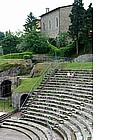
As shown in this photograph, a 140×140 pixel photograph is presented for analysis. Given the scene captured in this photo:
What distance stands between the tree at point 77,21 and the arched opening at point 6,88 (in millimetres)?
9291

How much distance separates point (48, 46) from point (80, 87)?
16.0m

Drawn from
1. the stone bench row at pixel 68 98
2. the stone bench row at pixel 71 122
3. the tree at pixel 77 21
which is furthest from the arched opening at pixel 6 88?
the tree at pixel 77 21

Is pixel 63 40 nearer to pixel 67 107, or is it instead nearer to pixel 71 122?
pixel 67 107

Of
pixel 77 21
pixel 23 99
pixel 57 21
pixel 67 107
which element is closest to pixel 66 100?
pixel 67 107

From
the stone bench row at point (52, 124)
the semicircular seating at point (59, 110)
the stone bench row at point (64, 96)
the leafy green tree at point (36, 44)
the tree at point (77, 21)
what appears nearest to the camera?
the stone bench row at point (52, 124)

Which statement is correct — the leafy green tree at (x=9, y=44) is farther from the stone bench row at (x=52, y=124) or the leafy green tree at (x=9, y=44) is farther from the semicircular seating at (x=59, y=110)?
the stone bench row at (x=52, y=124)

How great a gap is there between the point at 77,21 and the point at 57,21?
841 centimetres

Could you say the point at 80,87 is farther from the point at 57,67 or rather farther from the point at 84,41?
the point at 84,41

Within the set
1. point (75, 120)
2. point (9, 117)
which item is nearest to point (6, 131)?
point (9, 117)

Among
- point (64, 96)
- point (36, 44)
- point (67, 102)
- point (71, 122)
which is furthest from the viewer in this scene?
point (36, 44)

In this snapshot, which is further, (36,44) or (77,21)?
(36,44)

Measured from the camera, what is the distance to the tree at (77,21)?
26.8 metres

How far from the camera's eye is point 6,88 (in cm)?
2009

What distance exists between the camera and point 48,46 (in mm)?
30047
